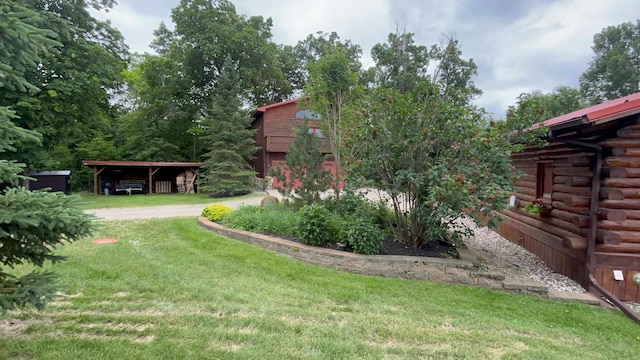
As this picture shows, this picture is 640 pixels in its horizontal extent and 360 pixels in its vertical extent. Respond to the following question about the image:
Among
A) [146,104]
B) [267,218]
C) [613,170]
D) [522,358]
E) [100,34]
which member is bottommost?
[522,358]

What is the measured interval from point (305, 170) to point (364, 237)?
265cm

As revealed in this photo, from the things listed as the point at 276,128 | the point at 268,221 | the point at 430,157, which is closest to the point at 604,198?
the point at 430,157

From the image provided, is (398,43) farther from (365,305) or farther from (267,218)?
(365,305)

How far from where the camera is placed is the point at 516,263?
610 centimetres

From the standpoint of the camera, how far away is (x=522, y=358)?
9.00 feet

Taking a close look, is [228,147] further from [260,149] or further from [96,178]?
[96,178]

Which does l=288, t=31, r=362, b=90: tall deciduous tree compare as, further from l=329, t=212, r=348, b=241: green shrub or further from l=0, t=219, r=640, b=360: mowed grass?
l=0, t=219, r=640, b=360: mowed grass

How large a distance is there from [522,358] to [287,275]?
3.02m

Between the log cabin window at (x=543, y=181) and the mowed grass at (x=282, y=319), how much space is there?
10.2ft

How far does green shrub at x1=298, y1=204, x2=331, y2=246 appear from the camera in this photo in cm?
554

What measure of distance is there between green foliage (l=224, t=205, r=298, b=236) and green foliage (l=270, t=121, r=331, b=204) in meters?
0.55

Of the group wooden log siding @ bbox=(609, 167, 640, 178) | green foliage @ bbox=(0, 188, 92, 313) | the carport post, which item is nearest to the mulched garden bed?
wooden log siding @ bbox=(609, 167, 640, 178)

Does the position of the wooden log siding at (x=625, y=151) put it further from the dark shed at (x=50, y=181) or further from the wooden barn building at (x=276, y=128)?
the dark shed at (x=50, y=181)

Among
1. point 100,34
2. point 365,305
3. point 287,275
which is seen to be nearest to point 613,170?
point 365,305
